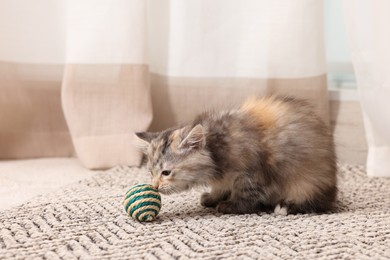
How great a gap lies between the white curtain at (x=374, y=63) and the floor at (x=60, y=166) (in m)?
0.17

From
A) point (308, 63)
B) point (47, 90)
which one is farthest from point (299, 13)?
point (47, 90)

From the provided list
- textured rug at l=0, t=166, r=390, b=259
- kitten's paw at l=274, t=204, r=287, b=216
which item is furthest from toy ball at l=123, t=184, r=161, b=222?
kitten's paw at l=274, t=204, r=287, b=216

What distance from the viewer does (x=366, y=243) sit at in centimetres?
130

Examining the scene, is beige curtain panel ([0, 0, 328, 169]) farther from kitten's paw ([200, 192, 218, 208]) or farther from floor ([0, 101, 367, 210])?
kitten's paw ([200, 192, 218, 208])

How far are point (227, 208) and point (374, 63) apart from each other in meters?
0.74

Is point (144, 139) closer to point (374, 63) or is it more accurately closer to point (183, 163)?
point (183, 163)

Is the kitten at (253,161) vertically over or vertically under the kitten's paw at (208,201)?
over

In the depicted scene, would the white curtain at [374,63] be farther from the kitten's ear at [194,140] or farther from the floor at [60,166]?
the kitten's ear at [194,140]

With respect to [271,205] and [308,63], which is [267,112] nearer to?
[271,205]

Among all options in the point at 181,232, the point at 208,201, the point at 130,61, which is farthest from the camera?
the point at 130,61

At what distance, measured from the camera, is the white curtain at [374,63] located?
6.16 feet

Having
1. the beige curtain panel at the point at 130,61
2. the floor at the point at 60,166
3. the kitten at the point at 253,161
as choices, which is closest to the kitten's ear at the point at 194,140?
the kitten at the point at 253,161

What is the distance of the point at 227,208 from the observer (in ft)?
5.07

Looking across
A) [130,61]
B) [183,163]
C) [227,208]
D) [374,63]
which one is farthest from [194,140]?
[374,63]
